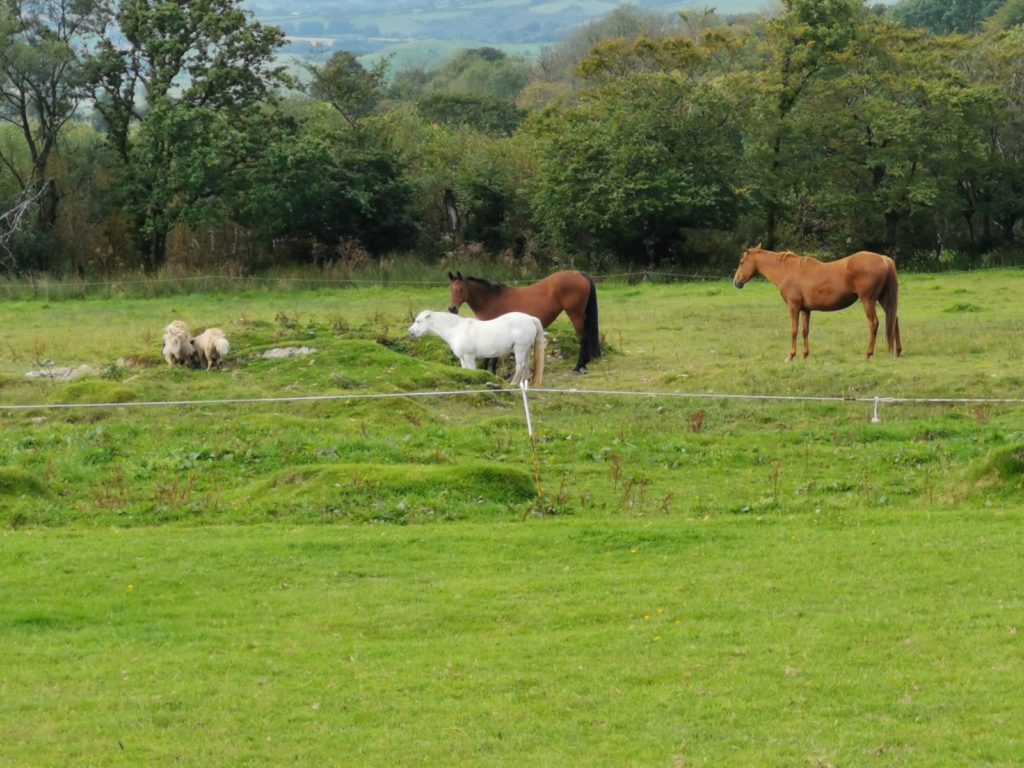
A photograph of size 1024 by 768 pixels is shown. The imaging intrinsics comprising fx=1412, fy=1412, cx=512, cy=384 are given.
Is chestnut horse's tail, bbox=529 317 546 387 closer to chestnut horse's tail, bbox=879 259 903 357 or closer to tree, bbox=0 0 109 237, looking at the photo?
chestnut horse's tail, bbox=879 259 903 357

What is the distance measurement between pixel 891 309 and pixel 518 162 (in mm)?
27112

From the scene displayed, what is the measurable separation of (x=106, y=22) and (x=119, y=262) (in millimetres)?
7092

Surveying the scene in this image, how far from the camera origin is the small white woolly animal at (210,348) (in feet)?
67.1

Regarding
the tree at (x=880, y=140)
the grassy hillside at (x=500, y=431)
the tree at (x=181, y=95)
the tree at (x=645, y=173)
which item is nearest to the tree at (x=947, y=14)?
the tree at (x=880, y=140)

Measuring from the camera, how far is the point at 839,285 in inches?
907

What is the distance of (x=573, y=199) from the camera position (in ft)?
140

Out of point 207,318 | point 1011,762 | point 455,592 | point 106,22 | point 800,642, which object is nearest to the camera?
point 1011,762

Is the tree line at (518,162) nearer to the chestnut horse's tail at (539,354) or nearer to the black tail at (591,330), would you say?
the black tail at (591,330)

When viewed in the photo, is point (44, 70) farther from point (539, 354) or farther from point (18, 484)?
point (18, 484)

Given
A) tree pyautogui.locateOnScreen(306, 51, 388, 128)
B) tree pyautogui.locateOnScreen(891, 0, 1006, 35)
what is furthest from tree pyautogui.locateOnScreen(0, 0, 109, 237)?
tree pyautogui.locateOnScreen(891, 0, 1006, 35)

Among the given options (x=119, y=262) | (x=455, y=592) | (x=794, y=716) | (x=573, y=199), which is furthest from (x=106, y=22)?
(x=794, y=716)

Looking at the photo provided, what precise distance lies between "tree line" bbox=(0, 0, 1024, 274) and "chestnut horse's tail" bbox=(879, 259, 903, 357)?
18940mm

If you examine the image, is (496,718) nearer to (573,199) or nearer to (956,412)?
(956,412)

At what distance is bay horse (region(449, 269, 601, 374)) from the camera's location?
2292 centimetres
